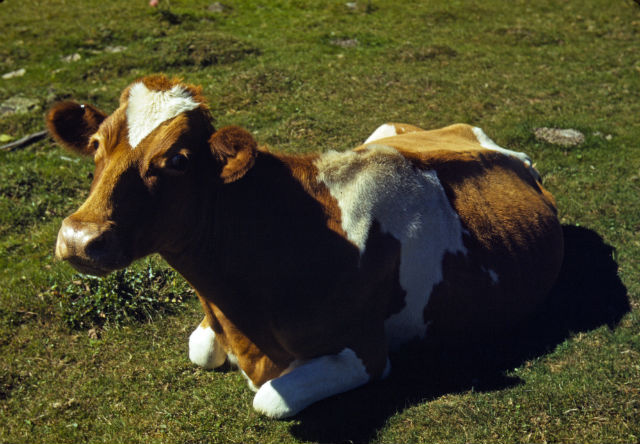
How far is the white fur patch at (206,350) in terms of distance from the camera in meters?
5.86

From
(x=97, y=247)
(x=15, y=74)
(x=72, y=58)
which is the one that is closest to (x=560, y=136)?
(x=97, y=247)

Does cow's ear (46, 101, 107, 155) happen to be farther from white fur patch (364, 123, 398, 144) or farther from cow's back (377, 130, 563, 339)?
white fur patch (364, 123, 398, 144)

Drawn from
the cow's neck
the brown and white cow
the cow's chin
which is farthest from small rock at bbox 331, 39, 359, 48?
the cow's chin

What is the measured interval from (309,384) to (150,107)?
97.8 inches

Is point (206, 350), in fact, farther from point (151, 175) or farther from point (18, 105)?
point (18, 105)

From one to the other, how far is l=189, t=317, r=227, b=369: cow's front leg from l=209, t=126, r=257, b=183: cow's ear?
73.3 inches

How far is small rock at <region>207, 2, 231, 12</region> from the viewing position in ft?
57.4

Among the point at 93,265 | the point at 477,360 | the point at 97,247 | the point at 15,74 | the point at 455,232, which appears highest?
the point at 97,247

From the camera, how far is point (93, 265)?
4188mm

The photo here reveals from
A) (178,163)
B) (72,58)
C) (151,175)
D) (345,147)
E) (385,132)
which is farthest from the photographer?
(72,58)

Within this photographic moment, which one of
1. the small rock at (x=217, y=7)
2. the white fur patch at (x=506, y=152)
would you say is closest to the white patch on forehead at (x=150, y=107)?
the white fur patch at (x=506, y=152)

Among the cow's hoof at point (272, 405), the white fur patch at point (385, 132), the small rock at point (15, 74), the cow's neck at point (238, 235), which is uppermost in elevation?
the cow's neck at point (238, 235)

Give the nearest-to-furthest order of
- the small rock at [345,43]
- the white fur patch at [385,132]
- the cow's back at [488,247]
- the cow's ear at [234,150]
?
the cow's ear at [234,150] → the cow's back at [488,247] → the white fur patch at [385,132] → the small rock at [345,43]

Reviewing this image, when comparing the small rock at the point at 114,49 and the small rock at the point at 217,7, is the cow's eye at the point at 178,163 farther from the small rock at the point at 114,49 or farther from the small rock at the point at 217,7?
the small rock at the point at 217,7
